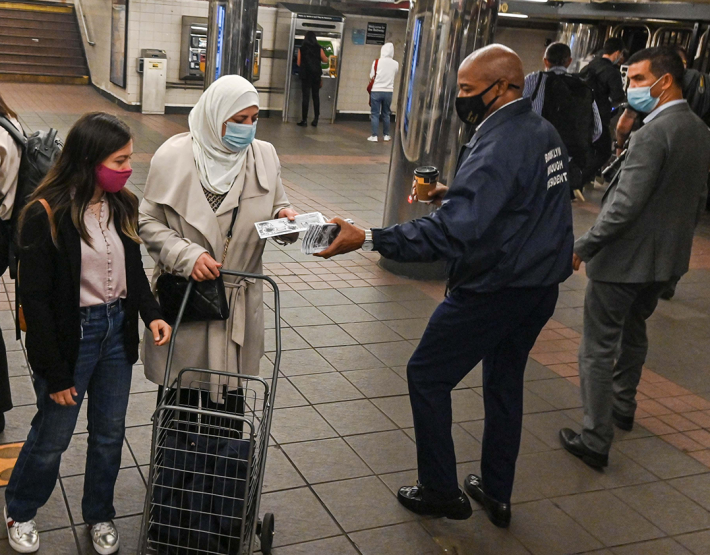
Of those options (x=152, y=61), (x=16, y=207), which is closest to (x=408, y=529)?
(x=16, y=207)

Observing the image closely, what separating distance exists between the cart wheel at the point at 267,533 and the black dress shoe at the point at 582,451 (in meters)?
1.85

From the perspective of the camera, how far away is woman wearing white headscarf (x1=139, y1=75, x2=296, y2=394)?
3.03 m

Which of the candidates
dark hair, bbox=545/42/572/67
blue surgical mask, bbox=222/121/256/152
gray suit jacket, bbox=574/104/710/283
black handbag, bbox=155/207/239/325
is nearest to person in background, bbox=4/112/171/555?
black handbag, bbox=155/207/239/325

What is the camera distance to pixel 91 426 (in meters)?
3.00

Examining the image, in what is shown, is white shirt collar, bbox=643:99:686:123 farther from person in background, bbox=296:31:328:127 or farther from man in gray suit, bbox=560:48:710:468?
person in background, bbox=296:31:328:127

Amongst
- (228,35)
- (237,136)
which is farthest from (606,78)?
(237,136)

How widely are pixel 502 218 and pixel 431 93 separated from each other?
386 cm

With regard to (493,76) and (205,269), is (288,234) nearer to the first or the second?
(205,269)

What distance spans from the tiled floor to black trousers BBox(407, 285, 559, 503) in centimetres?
29

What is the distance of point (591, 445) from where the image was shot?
4137 millimetres

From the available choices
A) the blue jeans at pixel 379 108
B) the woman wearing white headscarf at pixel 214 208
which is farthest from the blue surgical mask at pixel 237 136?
the blue jeans at pixel 379 108

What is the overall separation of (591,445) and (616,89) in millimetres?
7309

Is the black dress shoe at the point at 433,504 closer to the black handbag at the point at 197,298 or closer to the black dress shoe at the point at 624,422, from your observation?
the black handbag at the point at 197,298

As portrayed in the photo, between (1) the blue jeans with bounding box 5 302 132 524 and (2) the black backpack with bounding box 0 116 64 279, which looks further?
(2) the black backpack with bounding box 0 116 64 279
